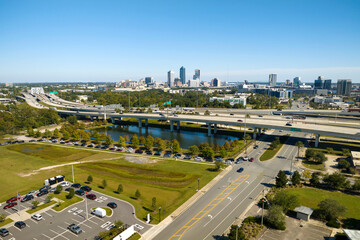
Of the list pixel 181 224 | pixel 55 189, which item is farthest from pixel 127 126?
pixel 181 224

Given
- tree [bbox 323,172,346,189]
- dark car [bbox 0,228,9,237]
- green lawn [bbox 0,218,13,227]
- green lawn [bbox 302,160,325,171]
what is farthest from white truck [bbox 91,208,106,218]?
green lawn [bbox 302,160,325,171]

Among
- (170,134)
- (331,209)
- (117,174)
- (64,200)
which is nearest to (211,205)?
(331,209)

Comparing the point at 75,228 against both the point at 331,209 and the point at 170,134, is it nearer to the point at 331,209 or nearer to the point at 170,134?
the point at 331,209

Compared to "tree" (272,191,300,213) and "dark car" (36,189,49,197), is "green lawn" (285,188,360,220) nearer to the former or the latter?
"tree" (272,191,300,213)

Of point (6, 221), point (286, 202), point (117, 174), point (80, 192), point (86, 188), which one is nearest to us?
point (6, 221)

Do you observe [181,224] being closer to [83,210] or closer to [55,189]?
[83,210]

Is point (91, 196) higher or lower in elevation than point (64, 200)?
higher
